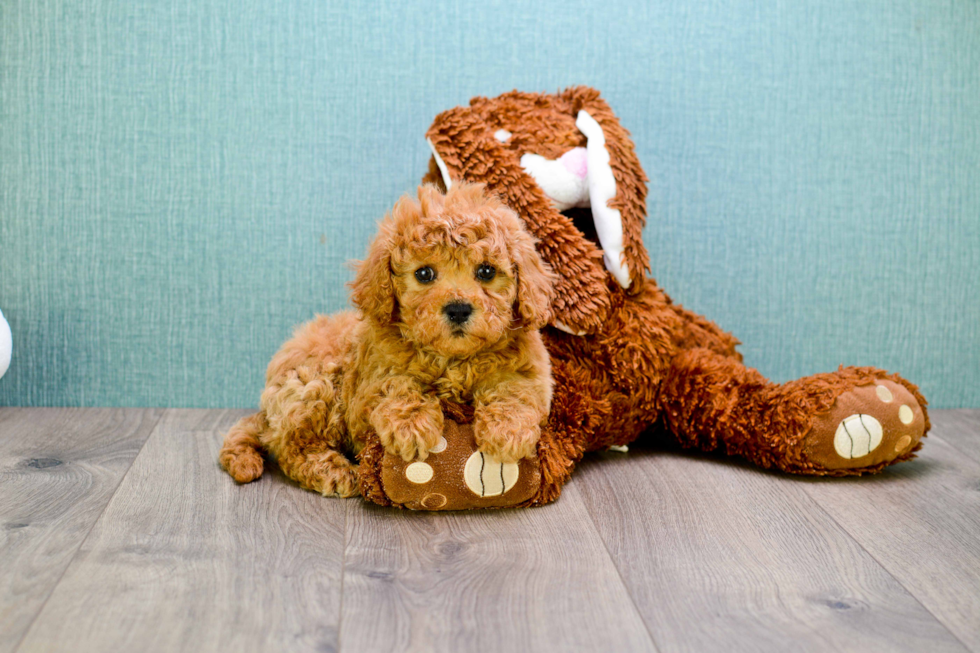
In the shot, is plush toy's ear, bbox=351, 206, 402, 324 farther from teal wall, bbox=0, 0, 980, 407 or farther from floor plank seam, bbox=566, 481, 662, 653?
teal wall, bbox=0, 0, 980, 407

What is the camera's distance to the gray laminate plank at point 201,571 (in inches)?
37.7

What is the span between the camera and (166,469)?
1.51 metres

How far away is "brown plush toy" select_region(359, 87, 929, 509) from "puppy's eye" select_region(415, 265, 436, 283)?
28 centimetres

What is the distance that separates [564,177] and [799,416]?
1.97 feet

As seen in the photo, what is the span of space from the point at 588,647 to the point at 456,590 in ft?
0.65

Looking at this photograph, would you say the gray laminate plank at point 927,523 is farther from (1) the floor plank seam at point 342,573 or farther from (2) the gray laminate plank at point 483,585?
(1) the floor plank seam at point 342,573

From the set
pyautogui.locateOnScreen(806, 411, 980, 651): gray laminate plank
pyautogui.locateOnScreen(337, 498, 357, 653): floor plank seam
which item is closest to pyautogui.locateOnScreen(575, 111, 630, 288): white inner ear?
pyautogui.locateOnScreen(806, 411, 980, 651): gray laminate plank

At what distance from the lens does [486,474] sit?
1.30m

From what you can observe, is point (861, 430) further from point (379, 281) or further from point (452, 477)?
point (379, 281)

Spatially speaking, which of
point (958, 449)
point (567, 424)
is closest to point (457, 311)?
point (567, 424)

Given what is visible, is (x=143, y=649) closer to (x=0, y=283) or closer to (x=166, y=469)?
(x=166, y=469)

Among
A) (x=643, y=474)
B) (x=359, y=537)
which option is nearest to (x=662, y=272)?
(x=643, y=474)

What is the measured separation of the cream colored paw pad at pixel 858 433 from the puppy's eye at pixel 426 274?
0.76 metres

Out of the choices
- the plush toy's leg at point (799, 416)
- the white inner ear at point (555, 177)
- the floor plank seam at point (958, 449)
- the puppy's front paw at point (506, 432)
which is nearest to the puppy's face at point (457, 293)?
the puppy's front paw at point (506, 432)
